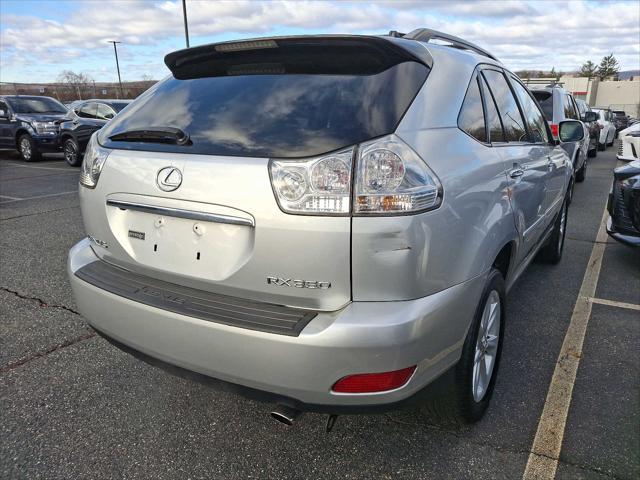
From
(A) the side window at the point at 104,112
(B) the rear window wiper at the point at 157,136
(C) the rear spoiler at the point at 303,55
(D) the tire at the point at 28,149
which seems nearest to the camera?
(C) the rear spoiler at the point at 303,55

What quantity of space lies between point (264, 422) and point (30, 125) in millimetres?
14316

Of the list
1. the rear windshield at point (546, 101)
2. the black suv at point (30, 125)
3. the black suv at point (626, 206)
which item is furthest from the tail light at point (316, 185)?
the black suv at point (30, 125)

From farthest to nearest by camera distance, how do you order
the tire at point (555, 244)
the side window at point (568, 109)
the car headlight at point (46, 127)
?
the car headlight at point (46, 127)
the side window at point (568, 109)
the tire at point (555, 244)

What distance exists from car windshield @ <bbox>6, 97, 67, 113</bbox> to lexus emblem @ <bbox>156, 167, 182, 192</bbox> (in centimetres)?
1486

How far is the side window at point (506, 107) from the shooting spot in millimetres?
2867

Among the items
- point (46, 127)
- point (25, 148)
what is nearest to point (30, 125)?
point (46, 127)

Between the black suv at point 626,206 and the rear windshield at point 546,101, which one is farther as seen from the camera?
the rear windshield at point 546,101

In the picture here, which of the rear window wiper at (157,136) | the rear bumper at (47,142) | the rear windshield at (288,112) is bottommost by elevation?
the rear bumper at (47,142)

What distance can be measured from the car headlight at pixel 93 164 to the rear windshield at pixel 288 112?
9cm

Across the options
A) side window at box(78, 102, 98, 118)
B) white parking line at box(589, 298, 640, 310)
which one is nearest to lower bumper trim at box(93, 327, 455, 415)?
white parking line at box(589, 298, 640, 310)

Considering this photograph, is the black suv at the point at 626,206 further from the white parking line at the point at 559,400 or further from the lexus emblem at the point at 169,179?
the lexus emblem at the point at 169,179

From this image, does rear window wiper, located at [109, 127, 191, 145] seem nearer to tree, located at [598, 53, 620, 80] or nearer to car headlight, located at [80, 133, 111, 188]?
car headlight, located at [80, 133, 111, 188]

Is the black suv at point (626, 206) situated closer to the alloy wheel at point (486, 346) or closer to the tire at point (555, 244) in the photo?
the tire at point (555, 244)

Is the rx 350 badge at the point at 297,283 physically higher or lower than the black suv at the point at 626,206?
higher
